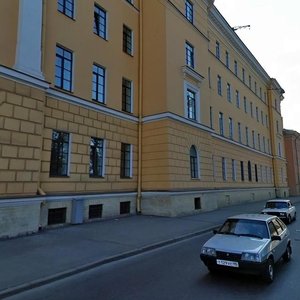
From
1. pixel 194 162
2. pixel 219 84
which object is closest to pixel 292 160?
pixel 219 84

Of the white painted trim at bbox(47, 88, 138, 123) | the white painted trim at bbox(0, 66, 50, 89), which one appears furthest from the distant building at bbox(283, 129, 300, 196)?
the white painted trim at bbox(0, 66, 50, 89)

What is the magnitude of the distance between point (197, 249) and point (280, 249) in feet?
9.97

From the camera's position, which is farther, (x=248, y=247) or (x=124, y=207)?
(x=124, y=207)

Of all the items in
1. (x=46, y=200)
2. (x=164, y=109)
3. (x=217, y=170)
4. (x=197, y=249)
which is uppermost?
(x=164, y=109)

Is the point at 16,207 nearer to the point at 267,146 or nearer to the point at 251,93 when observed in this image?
the point at 251,93

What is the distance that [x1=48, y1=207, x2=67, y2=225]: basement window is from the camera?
13992 mm

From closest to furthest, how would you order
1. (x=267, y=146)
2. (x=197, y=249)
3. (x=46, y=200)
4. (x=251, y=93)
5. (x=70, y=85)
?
(x=197, y=249) → (x=46, y=200) → (x=70, y=85) → (x=251, y=93) → (x=267, y=146)

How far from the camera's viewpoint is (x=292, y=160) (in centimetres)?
5719

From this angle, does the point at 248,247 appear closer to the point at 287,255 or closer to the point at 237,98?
the point at 287,255

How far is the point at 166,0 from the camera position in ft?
66.5

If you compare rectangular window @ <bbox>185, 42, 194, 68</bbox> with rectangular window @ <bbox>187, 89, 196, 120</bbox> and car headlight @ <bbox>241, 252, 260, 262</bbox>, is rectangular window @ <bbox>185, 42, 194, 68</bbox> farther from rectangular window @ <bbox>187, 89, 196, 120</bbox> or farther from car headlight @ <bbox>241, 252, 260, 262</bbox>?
car headlight @ <bbox>241, 252, 260, 262</bbox>

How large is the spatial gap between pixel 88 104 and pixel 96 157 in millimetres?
2735

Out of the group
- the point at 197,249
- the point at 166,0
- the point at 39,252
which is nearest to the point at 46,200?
the point at 39,252

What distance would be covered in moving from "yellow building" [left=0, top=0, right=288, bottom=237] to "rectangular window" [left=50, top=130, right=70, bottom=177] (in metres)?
0.05
